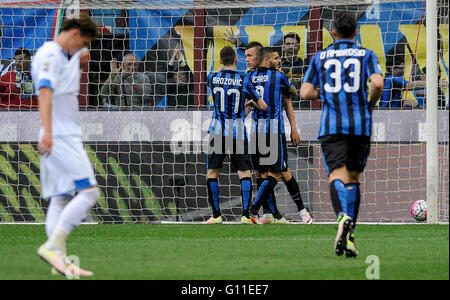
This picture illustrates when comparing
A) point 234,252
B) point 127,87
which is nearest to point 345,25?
point 234,252

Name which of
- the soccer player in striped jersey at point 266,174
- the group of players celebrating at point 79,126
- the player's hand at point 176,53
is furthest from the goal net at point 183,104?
the group of players celebrating at point 79,126

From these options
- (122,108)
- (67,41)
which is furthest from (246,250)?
(122,108)

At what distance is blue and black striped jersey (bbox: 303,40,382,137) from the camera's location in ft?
23.8

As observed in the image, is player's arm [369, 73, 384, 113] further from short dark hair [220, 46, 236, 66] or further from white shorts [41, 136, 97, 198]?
short dark hair [220, 46, 236, 66]

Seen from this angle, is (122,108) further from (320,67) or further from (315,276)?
(315,276)

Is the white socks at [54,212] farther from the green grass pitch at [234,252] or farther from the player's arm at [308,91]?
the player's arm at [308,91]

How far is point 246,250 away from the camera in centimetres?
768

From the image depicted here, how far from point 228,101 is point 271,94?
55 centimetres

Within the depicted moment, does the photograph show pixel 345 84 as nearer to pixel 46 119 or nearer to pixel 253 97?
pixel 46 119

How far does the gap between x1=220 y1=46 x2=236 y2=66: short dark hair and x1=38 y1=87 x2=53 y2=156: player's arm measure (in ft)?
19.5

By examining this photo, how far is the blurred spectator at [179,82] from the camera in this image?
13.5 m

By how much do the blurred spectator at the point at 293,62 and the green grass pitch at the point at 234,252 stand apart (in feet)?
9.81

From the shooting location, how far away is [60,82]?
240 inches

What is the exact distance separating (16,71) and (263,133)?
402 centimetres
